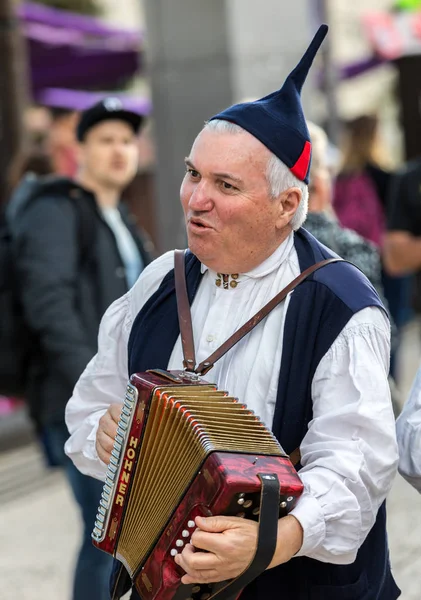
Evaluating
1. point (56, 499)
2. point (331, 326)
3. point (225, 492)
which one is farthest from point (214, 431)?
point (56, 499)

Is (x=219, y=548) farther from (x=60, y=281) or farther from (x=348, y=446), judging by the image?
(x=60, y=281)

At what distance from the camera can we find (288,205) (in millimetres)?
2795

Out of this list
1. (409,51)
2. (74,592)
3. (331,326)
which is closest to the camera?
(331,326)

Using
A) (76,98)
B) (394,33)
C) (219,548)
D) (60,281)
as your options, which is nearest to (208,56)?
(60,281)

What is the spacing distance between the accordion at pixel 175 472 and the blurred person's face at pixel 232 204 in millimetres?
306

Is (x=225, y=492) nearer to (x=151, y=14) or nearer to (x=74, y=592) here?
(x=74, y=592)

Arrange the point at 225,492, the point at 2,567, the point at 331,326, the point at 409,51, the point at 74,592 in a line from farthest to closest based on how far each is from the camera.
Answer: the point at 409,51 < the point at 2,567 < the point at 74,592 < the point at 331,326 < the point at 225,492

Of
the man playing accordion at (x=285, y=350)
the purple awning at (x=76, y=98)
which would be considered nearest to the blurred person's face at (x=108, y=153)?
the man playing accordion at (x=285, y=350)

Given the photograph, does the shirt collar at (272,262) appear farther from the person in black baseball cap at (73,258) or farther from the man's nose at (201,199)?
the person in black baseball cap at (73,258)

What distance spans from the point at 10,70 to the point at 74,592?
5.36m

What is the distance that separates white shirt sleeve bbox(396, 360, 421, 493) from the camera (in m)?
2.74

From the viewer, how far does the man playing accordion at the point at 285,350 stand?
8.19ft

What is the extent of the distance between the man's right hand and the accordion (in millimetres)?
118

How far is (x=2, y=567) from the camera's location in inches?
229
